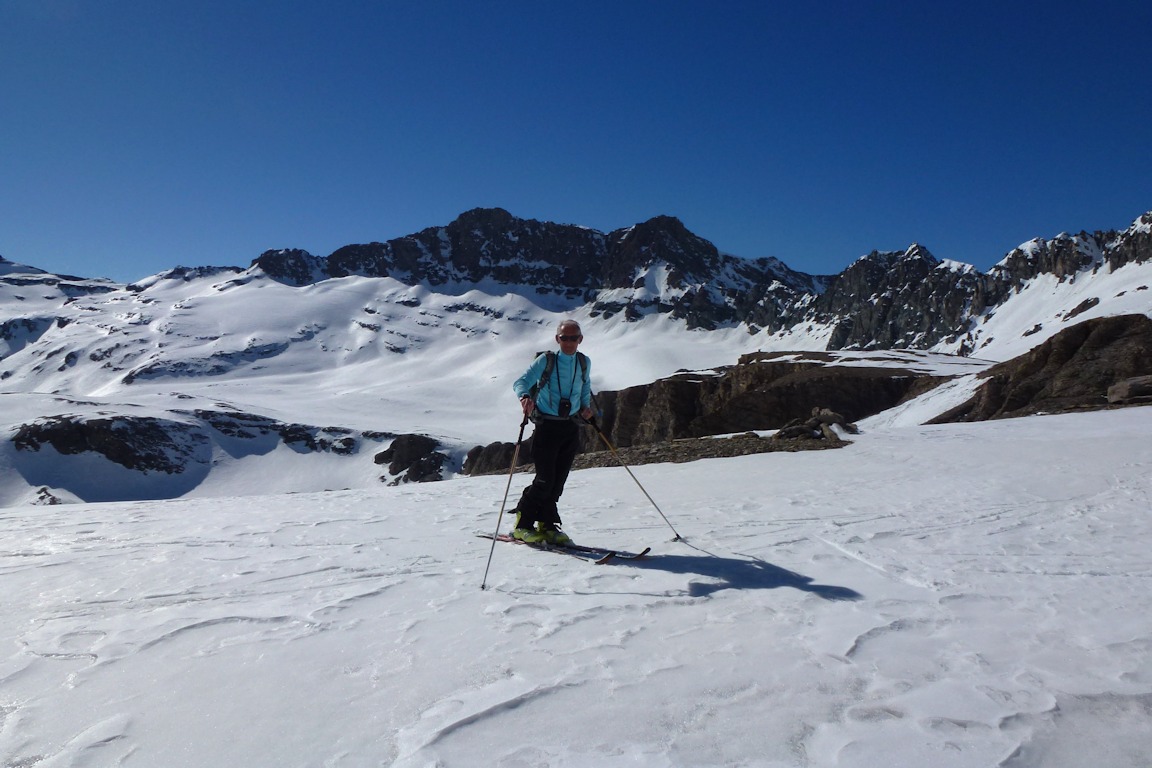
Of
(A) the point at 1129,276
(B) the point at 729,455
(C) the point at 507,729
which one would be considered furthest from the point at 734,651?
(A) the point at 1129,276

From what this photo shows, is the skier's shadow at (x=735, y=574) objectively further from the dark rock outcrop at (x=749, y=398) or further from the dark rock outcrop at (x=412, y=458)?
the dark rock outcrop at (x=412, y=458)

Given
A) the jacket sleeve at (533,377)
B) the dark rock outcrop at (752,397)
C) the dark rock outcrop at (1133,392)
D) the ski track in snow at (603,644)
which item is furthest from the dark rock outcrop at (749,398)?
the ski track in snow at (603,644)

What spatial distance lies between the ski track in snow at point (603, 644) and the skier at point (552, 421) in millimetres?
415

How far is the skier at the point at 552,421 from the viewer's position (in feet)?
21.6

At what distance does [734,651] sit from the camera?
3.57 m

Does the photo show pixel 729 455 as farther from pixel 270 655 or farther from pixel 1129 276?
pixel 1129 276

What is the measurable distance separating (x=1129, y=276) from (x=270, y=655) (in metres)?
102

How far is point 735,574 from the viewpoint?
5168 millimetres

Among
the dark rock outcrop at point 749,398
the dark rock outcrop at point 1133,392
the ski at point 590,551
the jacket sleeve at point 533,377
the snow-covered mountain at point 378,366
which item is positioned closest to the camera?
the ski at point 590,551

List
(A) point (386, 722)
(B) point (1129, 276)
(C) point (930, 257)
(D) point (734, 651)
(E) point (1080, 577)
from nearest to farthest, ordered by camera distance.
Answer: (A) point (386, 722), (D) point (734, 651), (E) point (1080, 577), (B) point (1129, 276), (C) point (930, 257)

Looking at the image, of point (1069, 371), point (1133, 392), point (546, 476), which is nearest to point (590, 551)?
point (546, 476)

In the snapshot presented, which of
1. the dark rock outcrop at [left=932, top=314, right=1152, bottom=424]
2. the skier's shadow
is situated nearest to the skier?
the skier's shadow

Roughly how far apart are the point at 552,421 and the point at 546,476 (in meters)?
0.57

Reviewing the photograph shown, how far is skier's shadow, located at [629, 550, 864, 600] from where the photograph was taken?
467 cm
